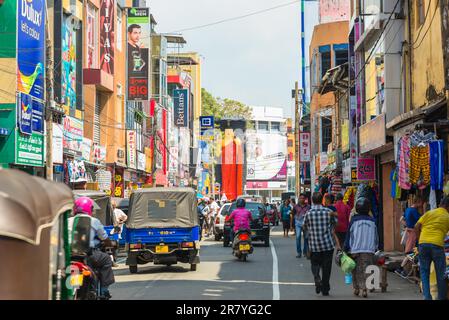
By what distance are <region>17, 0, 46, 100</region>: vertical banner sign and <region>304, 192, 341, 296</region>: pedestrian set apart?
60.5 ft

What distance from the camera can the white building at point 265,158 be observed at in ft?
482

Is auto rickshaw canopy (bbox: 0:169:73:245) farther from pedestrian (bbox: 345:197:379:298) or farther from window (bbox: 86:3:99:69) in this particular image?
window (bbox: 86:3:99:69)

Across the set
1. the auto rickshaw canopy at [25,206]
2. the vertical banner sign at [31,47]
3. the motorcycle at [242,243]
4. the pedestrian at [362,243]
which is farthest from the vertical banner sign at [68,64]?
the auto rickshaw canopy at [25,206]

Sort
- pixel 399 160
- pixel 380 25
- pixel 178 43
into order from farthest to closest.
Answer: pixel 178 43 < pixel 380 25 < pixel 399 160

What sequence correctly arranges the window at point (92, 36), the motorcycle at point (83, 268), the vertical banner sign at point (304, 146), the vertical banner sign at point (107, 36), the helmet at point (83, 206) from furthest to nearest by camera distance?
the vertical banner sign at point (304, 146) < the vertical banner sign at point (107, 36) < the window at point (92, 36) < the helmet at point (83, 206) < the motorcycle at point (83, 268)

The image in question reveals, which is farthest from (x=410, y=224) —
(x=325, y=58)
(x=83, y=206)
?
(x=325, y=58)

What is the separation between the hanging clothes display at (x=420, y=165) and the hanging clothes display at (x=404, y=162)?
0.63 m

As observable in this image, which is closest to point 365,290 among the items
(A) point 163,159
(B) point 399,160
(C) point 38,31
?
(B) point 399,160

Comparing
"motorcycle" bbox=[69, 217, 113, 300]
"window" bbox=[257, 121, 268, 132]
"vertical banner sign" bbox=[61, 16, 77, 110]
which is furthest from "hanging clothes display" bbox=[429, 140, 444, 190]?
"window" bbox=[257, 121, 268, 132]

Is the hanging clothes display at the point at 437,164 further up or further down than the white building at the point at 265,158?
further down

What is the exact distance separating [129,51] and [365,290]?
40691mm

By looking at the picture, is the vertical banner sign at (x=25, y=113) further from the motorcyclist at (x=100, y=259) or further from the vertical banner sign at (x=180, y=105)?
the vertical banner sign at (x=180, y=105)

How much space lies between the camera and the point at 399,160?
64.4ft
